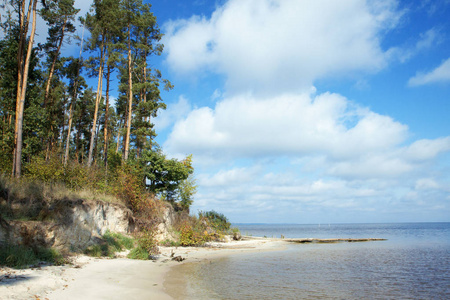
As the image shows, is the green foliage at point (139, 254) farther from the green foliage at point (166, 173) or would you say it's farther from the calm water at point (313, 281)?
the green foliage at point (166, 173)

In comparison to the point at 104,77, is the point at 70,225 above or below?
below

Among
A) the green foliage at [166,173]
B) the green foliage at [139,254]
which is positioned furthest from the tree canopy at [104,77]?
the green foliage at [139,254]

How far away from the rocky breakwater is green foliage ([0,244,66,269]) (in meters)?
0.47

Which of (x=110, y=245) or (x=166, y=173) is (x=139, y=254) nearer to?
(x=110, y=245)

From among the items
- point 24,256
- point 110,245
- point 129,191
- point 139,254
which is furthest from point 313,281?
point 129,191

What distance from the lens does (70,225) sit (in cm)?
1444

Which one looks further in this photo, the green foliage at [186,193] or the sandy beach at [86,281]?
the green foliage at [186,193]

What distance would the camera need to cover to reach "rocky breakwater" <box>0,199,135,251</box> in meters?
11.6

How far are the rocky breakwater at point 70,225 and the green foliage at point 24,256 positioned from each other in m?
0.47

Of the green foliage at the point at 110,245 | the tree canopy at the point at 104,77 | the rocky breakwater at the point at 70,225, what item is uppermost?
the tree canopy at the point at 104,77

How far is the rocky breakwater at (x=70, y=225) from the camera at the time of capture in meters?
11.6

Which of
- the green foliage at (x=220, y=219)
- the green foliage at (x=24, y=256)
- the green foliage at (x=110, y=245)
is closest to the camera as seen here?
the green foliage at (x=24, y=256)

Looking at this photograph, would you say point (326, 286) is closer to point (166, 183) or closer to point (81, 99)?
point (166, 183)

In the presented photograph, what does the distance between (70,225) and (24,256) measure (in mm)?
4087
